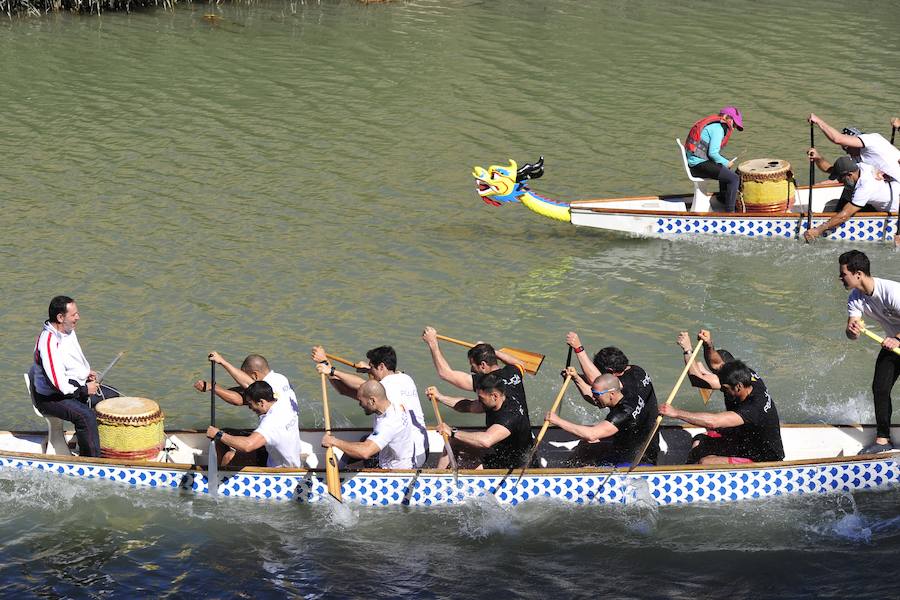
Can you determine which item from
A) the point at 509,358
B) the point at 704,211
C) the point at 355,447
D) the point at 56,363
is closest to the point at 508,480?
the point at 355,447

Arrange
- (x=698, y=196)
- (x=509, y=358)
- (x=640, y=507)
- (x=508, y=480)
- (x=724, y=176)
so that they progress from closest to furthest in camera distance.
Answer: (x=508, y=480) < (x=640, y=507) < (x=509, y=358) < (x=724, y=176) < (x=698, y=196)

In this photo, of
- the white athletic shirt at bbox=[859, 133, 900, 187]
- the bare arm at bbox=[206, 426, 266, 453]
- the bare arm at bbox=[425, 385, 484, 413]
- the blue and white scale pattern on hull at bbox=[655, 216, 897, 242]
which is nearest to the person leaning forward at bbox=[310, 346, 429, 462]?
the bare arm at bbox=[425, 385, 484, 413]

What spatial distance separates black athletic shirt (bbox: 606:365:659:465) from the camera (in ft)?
40.8

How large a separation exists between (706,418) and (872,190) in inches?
326

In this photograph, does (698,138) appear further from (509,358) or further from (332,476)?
(332,476)

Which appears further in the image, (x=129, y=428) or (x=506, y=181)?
(x=506, y=181)

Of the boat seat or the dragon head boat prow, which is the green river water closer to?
the boat seat

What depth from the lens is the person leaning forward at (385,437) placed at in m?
12.0

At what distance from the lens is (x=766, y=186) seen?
19.4m

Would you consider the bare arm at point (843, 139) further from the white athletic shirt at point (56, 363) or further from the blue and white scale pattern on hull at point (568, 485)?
the white athletic shirt at point (56, 363)

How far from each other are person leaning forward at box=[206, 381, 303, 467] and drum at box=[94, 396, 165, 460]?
0.63 metres

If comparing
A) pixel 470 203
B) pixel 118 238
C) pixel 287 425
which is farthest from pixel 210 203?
pixel 287 425

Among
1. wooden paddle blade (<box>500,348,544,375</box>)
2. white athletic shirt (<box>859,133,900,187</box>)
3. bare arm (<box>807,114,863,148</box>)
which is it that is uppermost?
bare arm (<box>807,114,863,148</box>)

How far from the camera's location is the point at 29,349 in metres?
16.5
